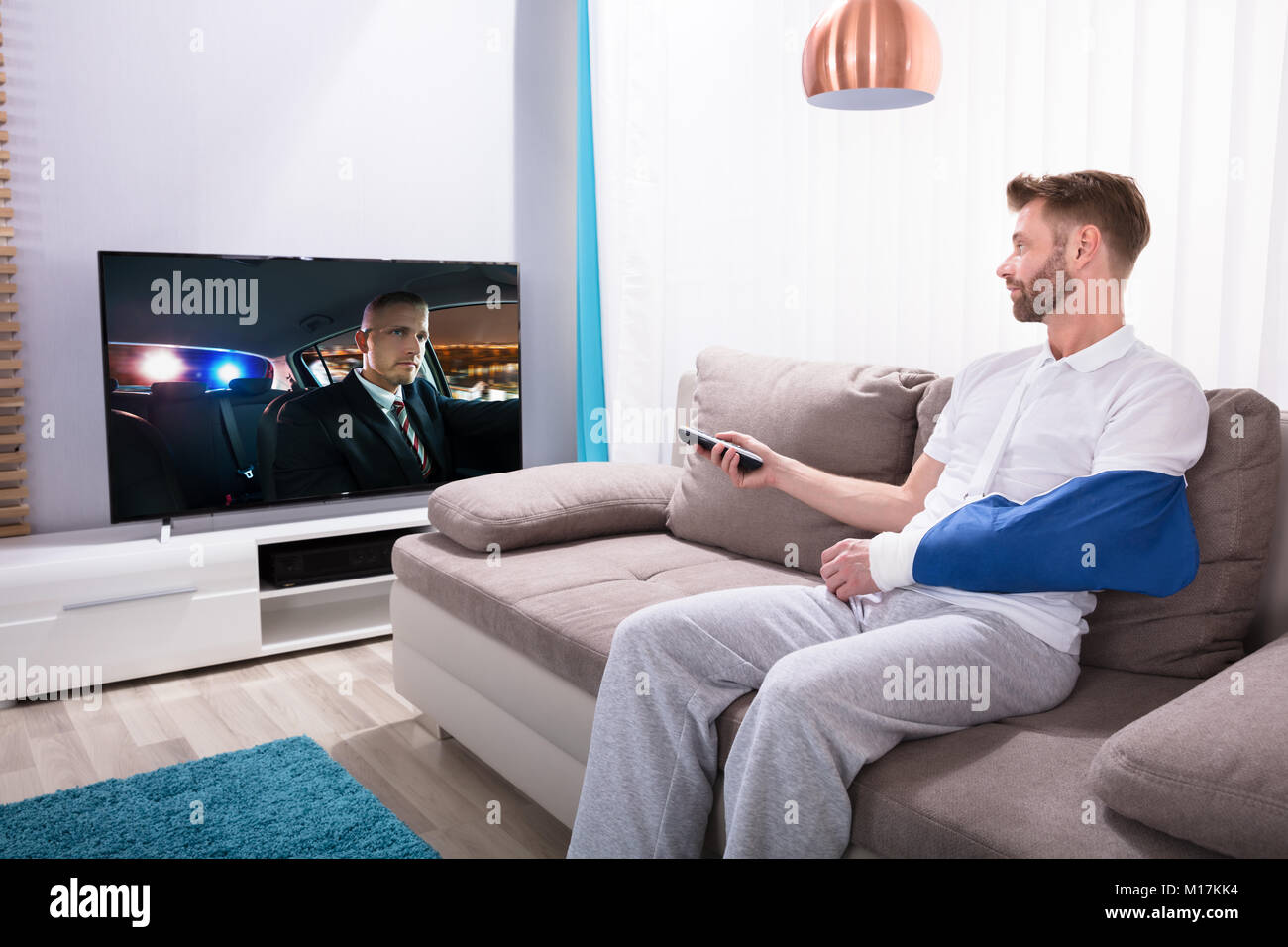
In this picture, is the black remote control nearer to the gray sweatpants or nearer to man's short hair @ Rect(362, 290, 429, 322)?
the gray sweatpants

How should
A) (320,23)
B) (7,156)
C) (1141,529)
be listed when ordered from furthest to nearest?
(320,23), (7,156), (1141,529)

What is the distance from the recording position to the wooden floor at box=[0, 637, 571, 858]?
214 centimetres

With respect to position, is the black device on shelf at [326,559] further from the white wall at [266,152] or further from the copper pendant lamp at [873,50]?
the copper pendant lamp at [873,50]

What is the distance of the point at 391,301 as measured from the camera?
11.4ft

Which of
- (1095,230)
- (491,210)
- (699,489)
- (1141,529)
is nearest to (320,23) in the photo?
(491,210)

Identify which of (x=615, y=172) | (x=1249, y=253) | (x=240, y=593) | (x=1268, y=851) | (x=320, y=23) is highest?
(x=320, y=23)

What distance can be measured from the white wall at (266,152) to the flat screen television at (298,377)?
0.24 meters

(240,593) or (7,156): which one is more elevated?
(7,156)

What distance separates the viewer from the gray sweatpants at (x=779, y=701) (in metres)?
1.33

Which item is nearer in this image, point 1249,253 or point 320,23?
point 1249,253

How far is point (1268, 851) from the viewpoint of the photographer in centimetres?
101

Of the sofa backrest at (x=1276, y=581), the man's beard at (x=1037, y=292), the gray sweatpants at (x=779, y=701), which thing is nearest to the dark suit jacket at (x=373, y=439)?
the gray sweatpants at (x=779, y=701)

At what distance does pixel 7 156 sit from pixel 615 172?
77.7 inches
